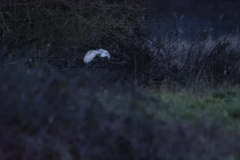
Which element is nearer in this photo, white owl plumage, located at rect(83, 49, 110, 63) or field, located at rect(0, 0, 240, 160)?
field, located at rect(0, 0, 240, 160)

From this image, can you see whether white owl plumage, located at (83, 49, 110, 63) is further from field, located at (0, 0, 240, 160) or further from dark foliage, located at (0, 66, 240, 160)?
dark foliage, located at (0, 66, 240, 160)

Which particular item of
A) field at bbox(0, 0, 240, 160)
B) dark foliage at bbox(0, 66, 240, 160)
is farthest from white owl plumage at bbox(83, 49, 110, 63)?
dark foliage at bbox(0, 66, 240, 160)

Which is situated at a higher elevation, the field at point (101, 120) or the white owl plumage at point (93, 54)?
the field at point (101, 120)

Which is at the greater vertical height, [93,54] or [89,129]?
[89,129]

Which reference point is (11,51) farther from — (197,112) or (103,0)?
(197,112)

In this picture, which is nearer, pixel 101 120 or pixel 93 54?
pixel 101 120

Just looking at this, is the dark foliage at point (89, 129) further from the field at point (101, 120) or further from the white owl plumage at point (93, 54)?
the white owl plumage at point (93, 54)

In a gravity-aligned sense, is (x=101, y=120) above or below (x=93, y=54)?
above

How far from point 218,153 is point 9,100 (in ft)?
5.59

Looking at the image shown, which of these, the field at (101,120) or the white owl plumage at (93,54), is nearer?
the field at (101,120)

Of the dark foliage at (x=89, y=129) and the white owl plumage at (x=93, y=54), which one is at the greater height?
the dark foliage at (x=89, y=129)

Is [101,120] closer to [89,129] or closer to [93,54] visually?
[89,129]

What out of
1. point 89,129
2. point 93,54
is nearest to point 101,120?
point 89,129

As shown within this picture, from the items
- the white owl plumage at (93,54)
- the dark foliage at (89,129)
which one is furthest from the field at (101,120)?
the white owl plumage at (93,54)
